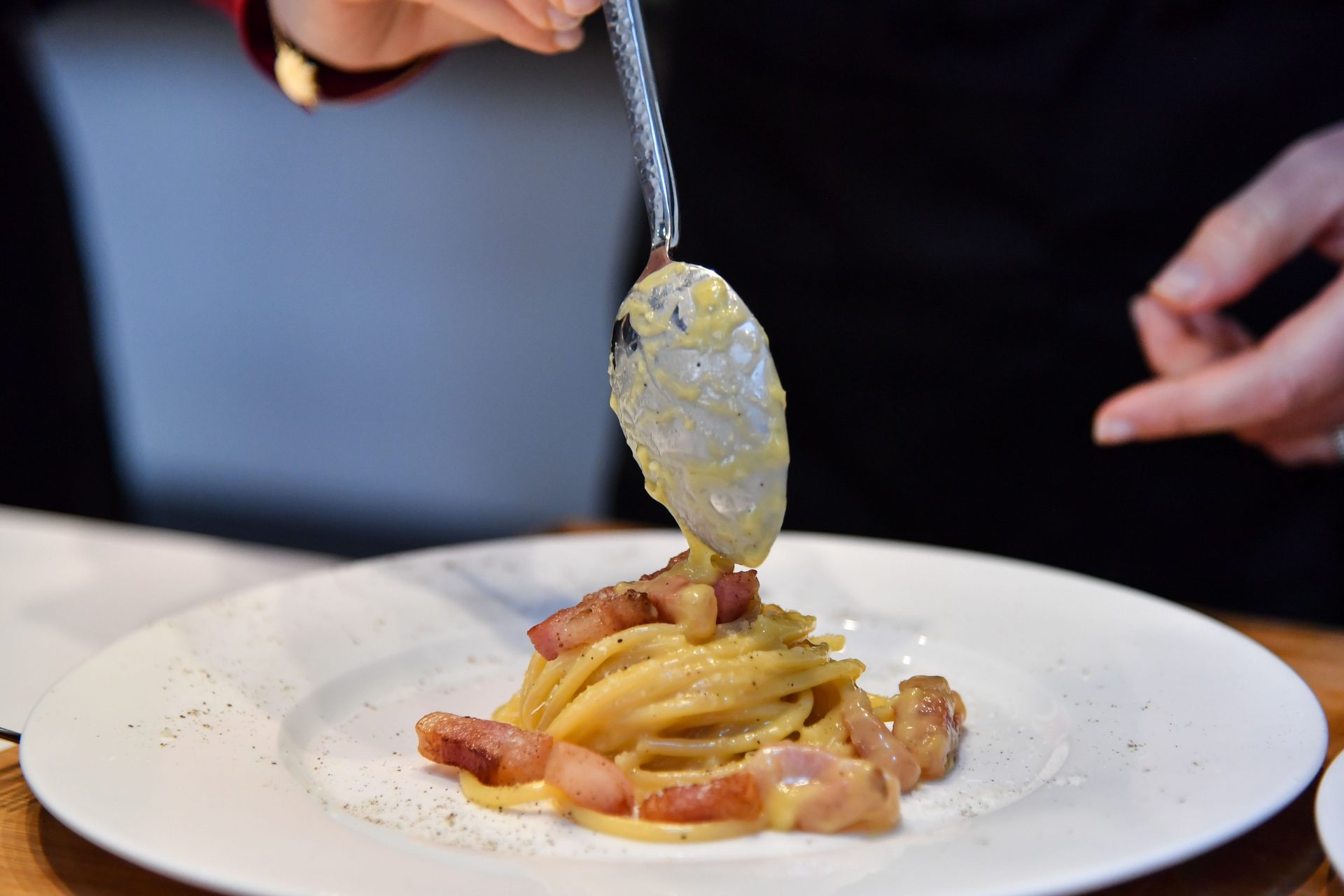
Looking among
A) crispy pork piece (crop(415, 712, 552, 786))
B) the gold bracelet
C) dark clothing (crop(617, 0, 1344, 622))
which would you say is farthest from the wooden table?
dark clothing (crop(617, 0, 1344, 622))

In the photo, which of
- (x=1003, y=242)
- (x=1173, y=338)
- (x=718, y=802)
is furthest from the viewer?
(x=1003, y=242)

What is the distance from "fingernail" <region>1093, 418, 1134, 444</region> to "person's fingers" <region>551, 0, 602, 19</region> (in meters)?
1.43

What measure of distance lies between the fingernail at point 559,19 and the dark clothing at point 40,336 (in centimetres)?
268

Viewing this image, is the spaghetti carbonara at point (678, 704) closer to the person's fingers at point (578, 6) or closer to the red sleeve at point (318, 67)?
the person's fingers at point (578, 6)

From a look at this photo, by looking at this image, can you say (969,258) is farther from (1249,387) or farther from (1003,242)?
(1249,387)

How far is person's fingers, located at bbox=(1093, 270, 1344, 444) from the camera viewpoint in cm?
270

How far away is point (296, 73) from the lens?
2.69 metres

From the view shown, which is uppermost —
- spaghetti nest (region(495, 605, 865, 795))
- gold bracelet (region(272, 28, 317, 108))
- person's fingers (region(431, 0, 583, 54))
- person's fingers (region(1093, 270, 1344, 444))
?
person's fingers (region(431, 0, 583, 54))

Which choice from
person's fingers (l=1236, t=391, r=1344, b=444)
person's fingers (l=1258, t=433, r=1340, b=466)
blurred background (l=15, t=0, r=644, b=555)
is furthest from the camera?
blurred background (l=15, t=0, r=644, b=555)

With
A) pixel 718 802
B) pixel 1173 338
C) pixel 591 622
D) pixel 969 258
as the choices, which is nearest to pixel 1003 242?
pixel 969 258

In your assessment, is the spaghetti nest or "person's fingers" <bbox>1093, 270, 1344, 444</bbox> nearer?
the spaghetti nest

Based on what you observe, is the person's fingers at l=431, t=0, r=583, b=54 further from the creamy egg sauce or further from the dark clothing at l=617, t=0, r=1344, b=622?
the dark clothing at l=617, t=0, r=1344, b=622

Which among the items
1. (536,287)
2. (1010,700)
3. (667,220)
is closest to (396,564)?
(667,220)

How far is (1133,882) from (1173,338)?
177cm
